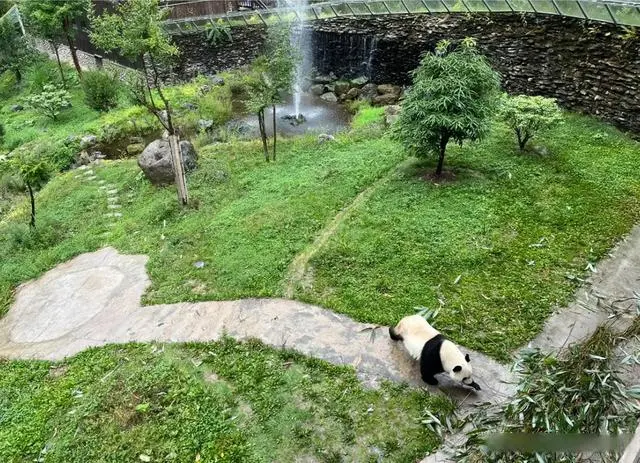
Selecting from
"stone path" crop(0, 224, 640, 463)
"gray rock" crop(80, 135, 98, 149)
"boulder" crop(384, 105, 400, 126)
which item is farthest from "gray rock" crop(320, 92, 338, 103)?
"stone path" crop(0, 224, 640, 463)

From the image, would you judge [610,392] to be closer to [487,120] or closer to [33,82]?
[487,120]

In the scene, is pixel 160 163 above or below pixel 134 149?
above

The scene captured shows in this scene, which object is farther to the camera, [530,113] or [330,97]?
[330,97]

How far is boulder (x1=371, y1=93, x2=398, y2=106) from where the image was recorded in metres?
16.2

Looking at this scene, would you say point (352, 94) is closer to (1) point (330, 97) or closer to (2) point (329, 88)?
(1) point (330, 97)

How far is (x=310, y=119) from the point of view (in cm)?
1620

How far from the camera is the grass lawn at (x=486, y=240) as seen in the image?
6469 millimetres

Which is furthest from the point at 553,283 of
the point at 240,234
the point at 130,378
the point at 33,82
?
the point at 33,82

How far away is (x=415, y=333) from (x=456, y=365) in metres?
0.66

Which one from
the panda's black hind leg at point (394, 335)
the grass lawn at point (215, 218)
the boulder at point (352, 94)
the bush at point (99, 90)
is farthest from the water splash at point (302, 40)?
the panda's black hind leg at point (394, 335)

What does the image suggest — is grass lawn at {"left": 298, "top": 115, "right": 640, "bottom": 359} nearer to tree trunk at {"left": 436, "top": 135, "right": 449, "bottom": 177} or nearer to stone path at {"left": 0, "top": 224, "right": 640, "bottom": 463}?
stone path at {"left": 0, "top": 224, "right": 640, "bottom": 463}

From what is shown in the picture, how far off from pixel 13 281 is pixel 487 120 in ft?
30.6

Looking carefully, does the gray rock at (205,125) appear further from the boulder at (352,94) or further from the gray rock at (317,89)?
the boulder at (352,94)

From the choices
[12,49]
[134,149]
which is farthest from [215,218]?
[12,49]
